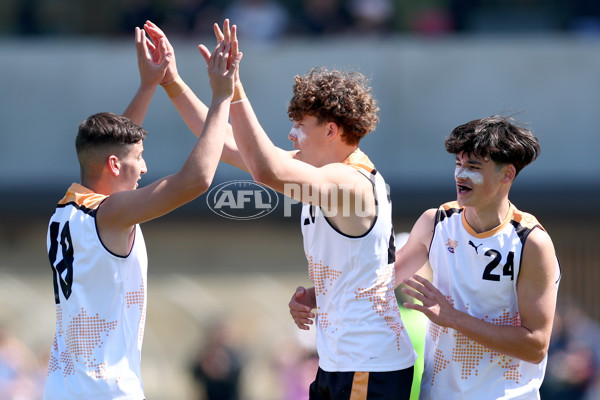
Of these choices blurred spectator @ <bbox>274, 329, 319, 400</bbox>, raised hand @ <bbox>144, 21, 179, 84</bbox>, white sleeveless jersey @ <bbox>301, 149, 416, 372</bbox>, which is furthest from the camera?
blurred spectator @ <bbox>274, 329, 319, 400</bbox>

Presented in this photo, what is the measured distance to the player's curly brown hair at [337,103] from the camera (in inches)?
165

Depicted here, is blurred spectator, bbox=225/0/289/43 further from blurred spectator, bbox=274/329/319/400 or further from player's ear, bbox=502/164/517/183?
player's ear, bbox=502/164/517/183

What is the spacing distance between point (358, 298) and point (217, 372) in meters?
5.95

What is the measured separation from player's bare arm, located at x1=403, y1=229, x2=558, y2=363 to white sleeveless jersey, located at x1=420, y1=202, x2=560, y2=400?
0.06 m

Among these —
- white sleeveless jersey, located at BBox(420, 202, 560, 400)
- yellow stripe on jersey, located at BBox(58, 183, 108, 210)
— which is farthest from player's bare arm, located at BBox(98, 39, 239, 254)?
white sleeveless jersey, located at BBox(420, 202, 560, 400)

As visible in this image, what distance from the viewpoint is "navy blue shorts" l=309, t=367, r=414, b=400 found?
13.1 ft

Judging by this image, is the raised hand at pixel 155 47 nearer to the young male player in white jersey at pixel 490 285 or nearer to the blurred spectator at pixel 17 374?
the young male player in white jersey at pixel 490 285

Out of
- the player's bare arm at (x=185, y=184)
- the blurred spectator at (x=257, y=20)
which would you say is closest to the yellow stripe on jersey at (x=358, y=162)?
the player's bare arm at (x=185, y=184)

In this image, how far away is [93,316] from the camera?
4031 millimetres

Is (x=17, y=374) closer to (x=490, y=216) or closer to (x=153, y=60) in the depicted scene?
(x=153, y=60)

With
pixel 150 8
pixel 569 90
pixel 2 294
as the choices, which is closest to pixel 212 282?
pixel 2 294

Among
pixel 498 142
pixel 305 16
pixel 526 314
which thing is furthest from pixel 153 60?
pixel 305 16

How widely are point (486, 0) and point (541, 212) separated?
3.12 m

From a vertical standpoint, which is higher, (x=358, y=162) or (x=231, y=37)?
(x=231, y=37)
